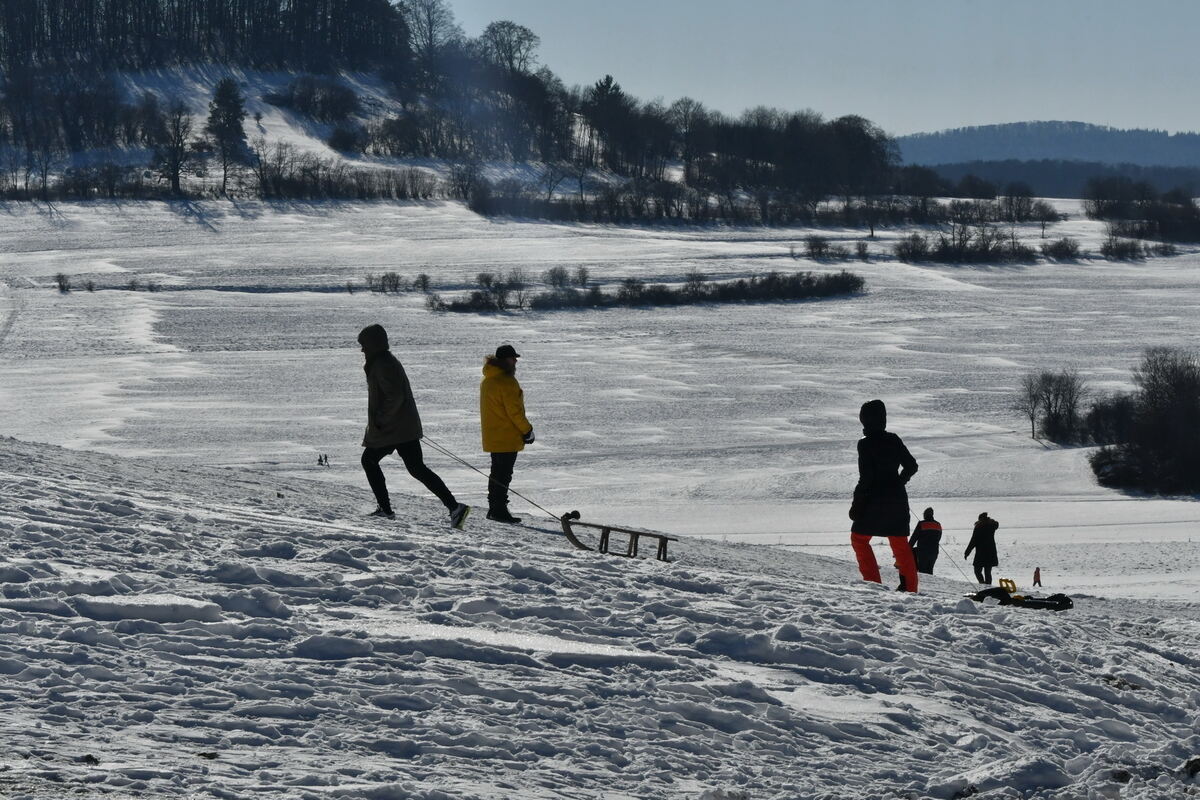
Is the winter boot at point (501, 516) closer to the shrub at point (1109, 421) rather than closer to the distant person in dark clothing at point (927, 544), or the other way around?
the distant person in dark clothing at point (927, 544)

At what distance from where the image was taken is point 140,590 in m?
5.60

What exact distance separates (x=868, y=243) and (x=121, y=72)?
70.2m

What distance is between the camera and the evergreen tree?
93.3 metres

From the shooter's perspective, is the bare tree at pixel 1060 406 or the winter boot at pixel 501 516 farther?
the bare tree at pixel 1060 406

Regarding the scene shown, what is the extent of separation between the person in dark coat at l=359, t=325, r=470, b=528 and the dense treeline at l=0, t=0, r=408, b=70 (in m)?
118

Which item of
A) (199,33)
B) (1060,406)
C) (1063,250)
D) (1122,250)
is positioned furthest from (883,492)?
(199,33)

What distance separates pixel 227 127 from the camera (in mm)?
94000

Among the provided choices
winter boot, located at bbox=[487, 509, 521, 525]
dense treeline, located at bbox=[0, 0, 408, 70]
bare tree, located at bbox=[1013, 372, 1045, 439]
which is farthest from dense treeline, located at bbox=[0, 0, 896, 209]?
winter boot, located at bbox=[487, 509, 521, 525]

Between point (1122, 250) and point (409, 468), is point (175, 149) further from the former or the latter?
point (409, 468)

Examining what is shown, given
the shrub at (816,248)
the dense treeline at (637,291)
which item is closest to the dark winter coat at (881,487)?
the dense treeline at (637,291)

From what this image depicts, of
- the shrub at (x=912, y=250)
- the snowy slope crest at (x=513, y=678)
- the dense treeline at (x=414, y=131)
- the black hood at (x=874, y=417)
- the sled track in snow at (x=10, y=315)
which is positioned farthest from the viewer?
the dense treeline at (x=414, y=131)

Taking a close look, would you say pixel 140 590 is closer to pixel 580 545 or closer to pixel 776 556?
pixel 580 545

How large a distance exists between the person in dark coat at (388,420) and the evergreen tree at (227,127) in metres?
87.9

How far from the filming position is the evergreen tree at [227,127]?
306 ft
